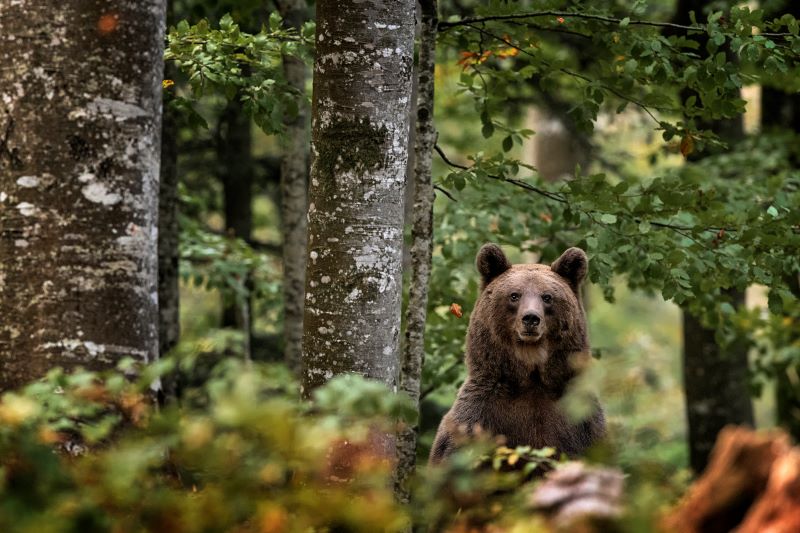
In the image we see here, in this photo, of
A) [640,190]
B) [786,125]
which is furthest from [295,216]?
[786,125]

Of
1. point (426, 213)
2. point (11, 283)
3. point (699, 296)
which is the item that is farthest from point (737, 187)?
point (11, 283)

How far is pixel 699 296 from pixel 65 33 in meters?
4.38

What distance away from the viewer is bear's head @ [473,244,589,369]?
512 centimetres

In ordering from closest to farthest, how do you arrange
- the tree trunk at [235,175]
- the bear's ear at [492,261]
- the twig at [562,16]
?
1. the twig at [562,16]
2. the bear's ear at [492,261]
3. the tree trunk at [235,175]

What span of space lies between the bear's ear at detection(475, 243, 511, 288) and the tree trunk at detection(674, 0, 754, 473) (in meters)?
6.23

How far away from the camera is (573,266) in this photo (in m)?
5.46

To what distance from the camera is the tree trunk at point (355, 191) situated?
4152 millimetres

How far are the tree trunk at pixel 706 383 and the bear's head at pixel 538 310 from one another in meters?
6.18

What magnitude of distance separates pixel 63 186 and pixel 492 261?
104 inches

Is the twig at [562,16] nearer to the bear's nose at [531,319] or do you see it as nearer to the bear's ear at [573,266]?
the bear's ear at [573,266]

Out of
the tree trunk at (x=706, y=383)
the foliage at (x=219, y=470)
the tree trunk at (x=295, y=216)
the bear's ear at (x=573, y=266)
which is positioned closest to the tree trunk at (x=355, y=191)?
the bear's ear at (x=573, y=266)

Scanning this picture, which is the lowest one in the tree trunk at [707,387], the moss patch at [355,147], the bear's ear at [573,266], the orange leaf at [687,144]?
the tree trunk at [707,387]

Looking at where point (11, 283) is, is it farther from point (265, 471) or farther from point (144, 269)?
point (265, 471)

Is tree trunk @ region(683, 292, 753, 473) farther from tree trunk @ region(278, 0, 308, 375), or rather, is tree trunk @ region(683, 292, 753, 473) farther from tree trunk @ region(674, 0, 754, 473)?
tree trunk @ region(278, 0, 308, 375)
